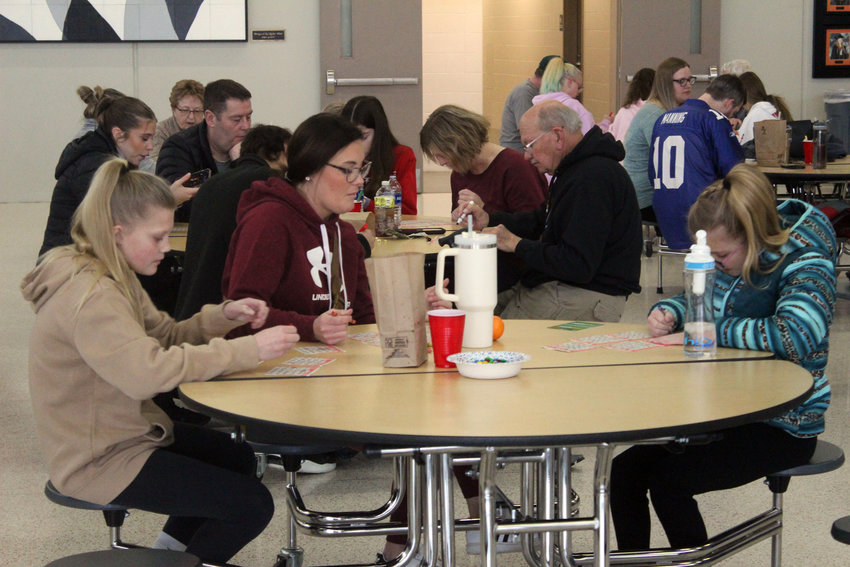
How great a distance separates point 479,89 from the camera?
1345 cm

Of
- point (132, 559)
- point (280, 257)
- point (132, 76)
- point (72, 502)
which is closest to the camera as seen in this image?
point (132, 559)

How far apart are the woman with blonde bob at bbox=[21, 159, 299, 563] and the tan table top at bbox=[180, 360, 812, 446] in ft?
0.31

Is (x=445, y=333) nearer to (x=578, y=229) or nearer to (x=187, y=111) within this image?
(x=578, y=229)

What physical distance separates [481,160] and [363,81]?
596 centimetres

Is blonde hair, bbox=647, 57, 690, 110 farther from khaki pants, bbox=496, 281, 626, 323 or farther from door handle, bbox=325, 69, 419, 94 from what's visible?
door handle, bbox=325, 69, 419, 94

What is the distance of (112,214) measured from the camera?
221cm

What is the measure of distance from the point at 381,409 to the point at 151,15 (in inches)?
345

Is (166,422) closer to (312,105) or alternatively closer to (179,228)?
(179,228)

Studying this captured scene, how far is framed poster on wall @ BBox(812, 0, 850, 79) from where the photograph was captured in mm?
10750

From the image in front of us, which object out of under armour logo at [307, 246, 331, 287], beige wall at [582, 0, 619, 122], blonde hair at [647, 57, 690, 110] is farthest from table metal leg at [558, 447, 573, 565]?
beige wall at [582, 0, 619, 122]

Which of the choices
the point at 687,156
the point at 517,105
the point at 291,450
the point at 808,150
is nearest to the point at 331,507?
the point at 291,450

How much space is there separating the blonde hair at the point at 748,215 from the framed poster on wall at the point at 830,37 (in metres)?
9.30

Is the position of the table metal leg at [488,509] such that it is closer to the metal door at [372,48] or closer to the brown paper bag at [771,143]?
the brown paper bag at [771,143]

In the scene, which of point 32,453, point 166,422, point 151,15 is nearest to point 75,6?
point 151,15
